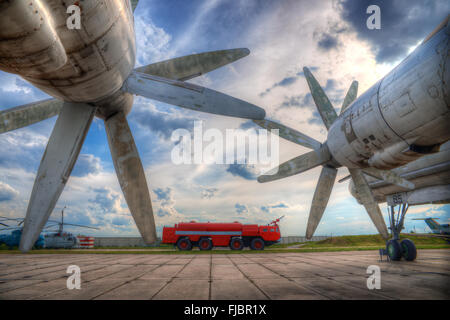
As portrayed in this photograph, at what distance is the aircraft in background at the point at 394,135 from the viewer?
5773 mm

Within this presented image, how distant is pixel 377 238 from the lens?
101 ft

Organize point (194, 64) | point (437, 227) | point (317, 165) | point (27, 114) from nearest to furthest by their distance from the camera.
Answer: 1. point (27, 114)
2. point (194, 64)
3. point (317, 165)
4. point (437, 227)

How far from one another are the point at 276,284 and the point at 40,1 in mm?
6232

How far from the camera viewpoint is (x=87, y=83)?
511 cm

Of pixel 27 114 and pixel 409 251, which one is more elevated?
pixel 27 114

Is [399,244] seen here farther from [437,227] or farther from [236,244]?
[437,227]

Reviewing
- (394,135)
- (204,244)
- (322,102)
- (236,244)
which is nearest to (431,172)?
(322,102)

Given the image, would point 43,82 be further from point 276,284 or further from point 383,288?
point 383,288

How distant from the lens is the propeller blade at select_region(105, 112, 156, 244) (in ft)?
27.0

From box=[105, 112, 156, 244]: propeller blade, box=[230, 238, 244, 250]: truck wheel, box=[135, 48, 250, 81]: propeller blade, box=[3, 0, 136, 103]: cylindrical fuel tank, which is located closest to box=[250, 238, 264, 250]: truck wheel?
box=[230, 238, 244, 250]: truck wheel

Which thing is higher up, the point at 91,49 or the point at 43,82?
the point at 91,49

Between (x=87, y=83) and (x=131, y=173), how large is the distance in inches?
161

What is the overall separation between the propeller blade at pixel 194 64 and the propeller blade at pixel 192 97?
2.42 metres
